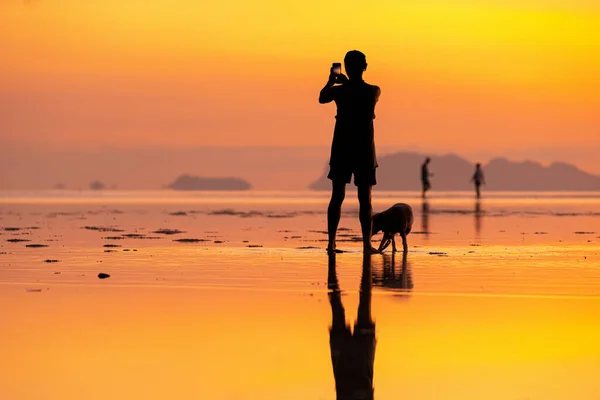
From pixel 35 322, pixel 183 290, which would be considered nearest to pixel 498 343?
pixel 35 322

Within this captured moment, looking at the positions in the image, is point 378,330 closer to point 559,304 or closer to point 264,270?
point 559,304

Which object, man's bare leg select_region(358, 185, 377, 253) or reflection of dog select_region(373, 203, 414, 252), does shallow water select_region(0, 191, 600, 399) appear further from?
reflection of dog select_region(373, 203, 414, 252)

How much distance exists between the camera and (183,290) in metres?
10.8

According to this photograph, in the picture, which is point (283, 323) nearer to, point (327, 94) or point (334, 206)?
point (327, 94)

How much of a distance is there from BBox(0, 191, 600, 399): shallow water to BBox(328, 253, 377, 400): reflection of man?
6 centimetres

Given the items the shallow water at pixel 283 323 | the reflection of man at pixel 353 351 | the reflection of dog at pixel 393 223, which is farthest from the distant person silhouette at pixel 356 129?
the reflection of man at pixel 353 351

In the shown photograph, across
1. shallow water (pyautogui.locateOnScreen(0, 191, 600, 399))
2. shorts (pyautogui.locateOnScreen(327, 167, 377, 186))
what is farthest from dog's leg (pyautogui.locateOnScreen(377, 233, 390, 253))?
shorts (pyautogui.locateOnScreen(327, 167, 377, 186))

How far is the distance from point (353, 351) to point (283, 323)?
1.38 m

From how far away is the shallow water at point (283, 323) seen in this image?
6.00 meters

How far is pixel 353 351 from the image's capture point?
7000 mm

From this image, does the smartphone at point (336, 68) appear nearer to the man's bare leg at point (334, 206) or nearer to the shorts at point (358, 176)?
the shorts at point (358, 176)

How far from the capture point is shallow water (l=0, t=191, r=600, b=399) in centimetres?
600

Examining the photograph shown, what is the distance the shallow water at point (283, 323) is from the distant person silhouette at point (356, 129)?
1.05 metres

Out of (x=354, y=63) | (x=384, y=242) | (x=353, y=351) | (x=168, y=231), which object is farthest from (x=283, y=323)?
(x=168, y=231)
